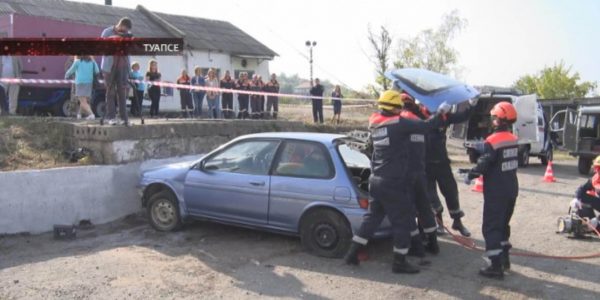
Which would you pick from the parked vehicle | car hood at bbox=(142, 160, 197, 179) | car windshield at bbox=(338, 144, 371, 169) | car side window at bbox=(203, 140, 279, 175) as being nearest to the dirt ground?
car hood at bbox=(142, 160, 197, 179)

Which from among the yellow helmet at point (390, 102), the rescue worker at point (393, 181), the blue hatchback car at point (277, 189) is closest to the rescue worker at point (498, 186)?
the rescue worker at point (393, 181)

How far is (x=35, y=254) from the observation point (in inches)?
270

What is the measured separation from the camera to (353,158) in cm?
712

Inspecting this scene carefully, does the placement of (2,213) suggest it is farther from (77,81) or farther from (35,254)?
(77,81)

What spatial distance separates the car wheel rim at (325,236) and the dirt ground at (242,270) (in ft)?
0.70

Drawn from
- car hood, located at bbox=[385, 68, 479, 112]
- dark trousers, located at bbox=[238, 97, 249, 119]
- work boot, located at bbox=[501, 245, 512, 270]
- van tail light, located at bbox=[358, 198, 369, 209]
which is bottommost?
work boot, located at bbox=[501, 245, 512, 270]

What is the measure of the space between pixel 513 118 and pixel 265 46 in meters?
22.8

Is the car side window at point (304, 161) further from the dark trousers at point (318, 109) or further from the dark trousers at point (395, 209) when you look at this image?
Result: the dark trousers at point (318, 109)

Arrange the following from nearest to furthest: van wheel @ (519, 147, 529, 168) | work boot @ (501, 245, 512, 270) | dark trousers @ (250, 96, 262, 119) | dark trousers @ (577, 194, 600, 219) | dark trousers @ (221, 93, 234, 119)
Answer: work boot @ (501, 245, 512, 270) < dark trousers @ (577, 194, 600, 219) < dark trousers @ (221, 93, 234, 119) < van wheel @ (519, 147, 529, 168) < dark trousers @ (250, 96, 262, 119)

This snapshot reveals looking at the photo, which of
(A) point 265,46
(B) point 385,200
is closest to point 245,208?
(B) point 385,200

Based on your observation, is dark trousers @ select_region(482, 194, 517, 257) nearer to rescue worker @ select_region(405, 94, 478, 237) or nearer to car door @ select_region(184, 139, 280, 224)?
rescue worker @ select_region(405, 94, 478, 237)

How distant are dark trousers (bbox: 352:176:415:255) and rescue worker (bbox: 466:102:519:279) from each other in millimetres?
783

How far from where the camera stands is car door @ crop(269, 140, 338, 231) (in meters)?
6.60

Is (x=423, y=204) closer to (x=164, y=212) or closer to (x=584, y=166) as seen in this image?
(x=164, y=212)
